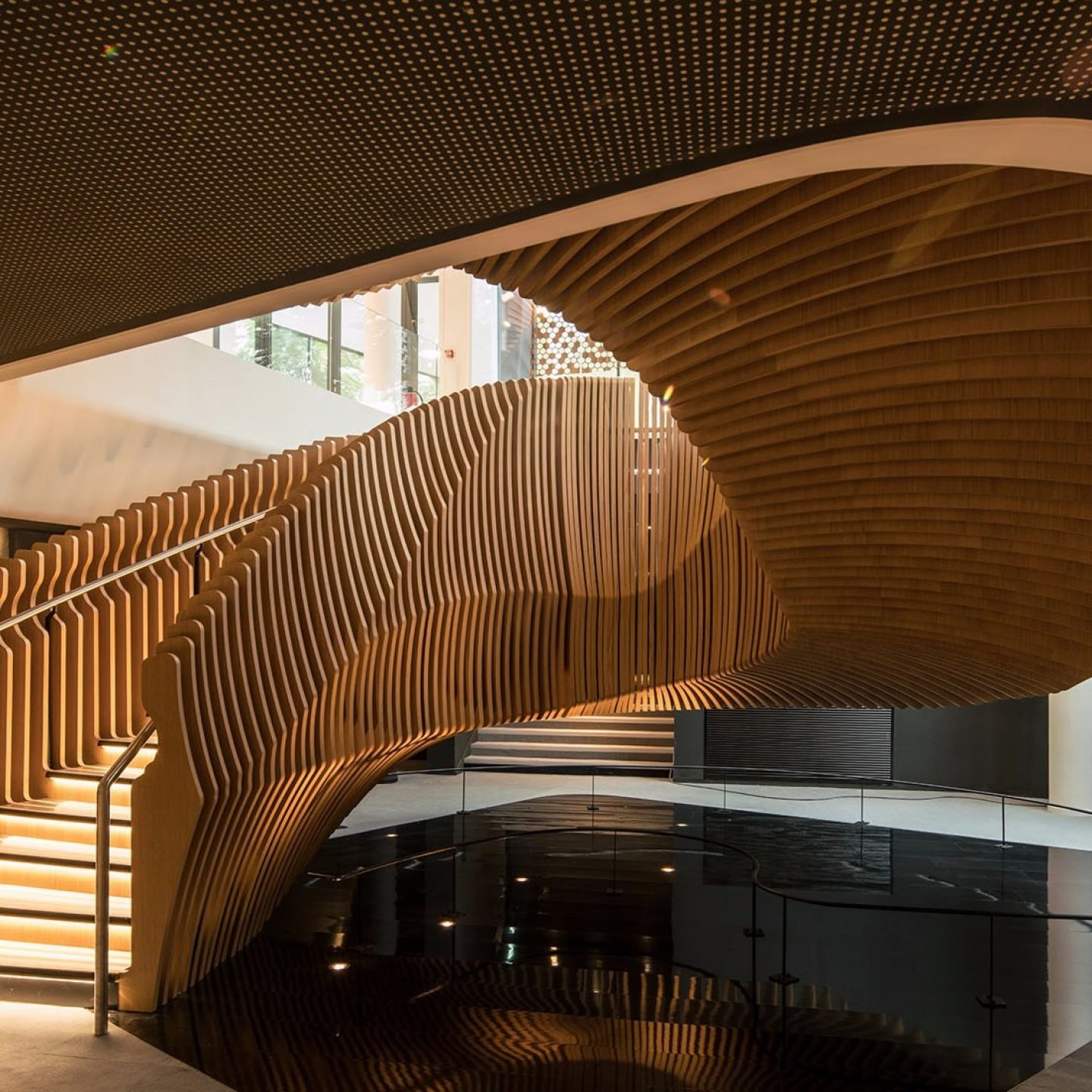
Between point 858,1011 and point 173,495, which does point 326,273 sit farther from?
point 173,495

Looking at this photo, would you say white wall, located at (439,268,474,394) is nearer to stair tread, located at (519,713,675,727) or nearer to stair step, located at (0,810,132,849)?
stair tread, located at (519,713,675,727)

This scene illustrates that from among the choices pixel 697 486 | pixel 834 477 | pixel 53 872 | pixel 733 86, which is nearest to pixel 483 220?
pixel 733 86

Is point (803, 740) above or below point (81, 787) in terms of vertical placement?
below

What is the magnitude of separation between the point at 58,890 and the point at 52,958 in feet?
1.39

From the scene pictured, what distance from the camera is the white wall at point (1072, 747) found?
1227cm

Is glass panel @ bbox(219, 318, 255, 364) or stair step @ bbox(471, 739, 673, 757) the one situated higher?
glass panel @ bbox(219, 318, 255, 364)

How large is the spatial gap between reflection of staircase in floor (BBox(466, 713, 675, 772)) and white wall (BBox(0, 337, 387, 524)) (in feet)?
18.6

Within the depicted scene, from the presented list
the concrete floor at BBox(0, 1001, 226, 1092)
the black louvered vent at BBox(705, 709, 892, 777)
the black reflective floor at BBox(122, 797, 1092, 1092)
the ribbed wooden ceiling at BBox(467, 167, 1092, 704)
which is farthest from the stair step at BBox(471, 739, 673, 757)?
the concrete floor at BBox(0, 1001, 226, 1092)

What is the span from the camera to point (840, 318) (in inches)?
157

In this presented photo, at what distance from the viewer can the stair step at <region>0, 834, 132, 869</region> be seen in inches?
217

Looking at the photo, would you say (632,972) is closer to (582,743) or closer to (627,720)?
(582,743)

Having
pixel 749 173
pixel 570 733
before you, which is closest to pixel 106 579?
pixel 749 173

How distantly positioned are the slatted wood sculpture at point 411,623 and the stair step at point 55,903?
12.9 inches

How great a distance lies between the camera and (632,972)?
250 inches
